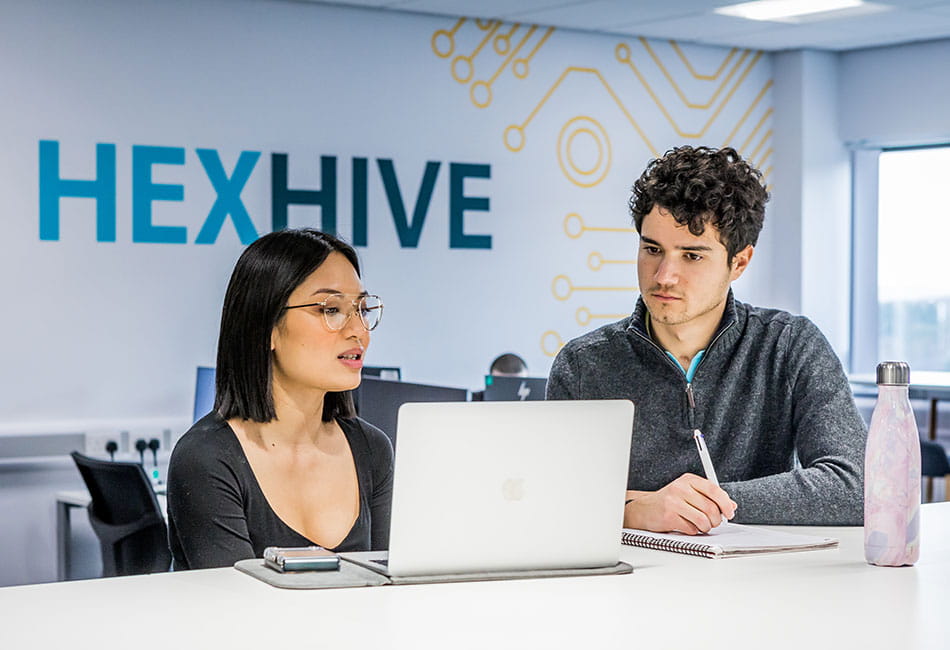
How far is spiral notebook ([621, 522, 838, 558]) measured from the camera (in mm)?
1949

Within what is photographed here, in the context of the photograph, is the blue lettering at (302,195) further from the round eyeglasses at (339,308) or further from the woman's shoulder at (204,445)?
the woman's shoulder at (204,445)

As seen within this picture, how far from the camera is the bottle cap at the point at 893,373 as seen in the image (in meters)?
1.83

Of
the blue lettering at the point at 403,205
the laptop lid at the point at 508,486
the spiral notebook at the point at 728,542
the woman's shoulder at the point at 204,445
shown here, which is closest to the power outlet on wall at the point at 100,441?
the blue lettering at the point at 403,205

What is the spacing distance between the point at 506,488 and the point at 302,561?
29cm

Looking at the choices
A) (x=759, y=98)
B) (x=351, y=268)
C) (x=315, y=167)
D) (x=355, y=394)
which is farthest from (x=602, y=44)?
(x=351, y=268)

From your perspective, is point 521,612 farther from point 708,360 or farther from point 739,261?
point 739,261

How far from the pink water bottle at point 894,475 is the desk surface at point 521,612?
0.04 metres

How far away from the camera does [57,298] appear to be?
504 centimetres

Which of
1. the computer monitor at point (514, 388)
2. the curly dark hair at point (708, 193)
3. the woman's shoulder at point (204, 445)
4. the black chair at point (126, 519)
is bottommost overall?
the black chair at point (126, 519)

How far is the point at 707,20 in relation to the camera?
20.0 ft

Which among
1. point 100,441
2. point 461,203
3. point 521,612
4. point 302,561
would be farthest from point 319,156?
point 521,612

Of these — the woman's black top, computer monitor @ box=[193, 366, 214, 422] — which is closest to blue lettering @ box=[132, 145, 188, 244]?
computer monitor @ box=[193, 366, 214, 422]

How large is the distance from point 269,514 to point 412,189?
387cm

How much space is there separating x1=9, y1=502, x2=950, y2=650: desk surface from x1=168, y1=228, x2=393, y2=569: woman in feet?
1.16
